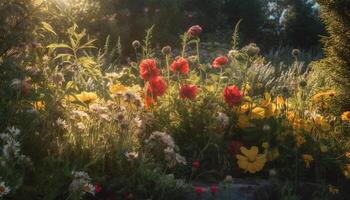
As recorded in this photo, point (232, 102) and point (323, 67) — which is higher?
point (323, 67)

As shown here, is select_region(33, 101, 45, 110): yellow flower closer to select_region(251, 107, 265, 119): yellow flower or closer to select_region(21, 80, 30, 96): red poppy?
select_region(21, 80, 30, 96): red poppy

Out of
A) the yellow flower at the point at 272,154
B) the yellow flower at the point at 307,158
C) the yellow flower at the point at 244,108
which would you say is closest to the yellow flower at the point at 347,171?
the yellow flower at the point at 307,158

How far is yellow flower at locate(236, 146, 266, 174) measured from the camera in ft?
12.9

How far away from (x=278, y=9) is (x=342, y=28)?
30406 millimetres

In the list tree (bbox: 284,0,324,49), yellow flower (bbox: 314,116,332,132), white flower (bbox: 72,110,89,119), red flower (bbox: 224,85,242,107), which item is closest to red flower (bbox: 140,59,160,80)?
red flower (bbox: 224,85,242,107)

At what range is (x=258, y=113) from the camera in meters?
4.45

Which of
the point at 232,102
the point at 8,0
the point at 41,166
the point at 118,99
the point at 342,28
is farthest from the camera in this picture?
the point at 342,28

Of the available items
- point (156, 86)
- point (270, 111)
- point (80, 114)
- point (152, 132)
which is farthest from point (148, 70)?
point (270, 111)

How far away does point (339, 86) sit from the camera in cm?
521

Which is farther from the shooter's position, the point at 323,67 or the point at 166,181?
the point at 323,67

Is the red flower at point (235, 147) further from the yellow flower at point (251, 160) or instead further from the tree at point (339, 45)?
the tree at point (339, 45)

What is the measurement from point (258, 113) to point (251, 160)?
0.60 meters

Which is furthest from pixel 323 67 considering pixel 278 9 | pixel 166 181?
pixel 278 9

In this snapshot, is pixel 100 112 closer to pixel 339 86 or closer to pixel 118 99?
pixel 118 99
